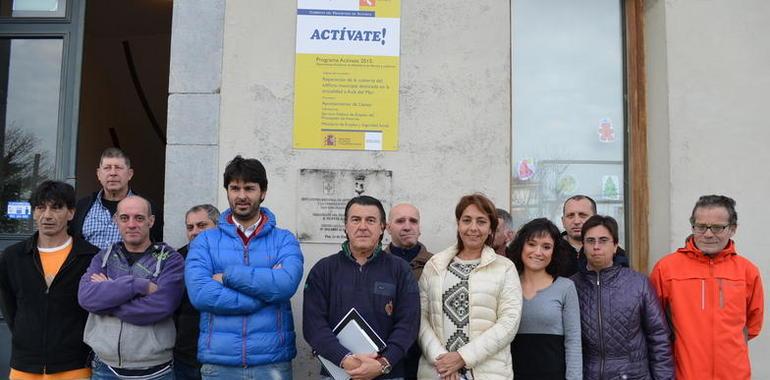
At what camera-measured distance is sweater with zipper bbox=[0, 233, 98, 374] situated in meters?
3.52

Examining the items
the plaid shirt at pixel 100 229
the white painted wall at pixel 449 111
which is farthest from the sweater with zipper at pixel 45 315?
the white painted wall at pixel 449 111

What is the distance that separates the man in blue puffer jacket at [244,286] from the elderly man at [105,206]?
1.03 metres

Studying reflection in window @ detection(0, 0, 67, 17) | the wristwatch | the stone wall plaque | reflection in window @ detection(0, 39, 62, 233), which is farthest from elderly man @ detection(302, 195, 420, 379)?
reflection in window @ detection(0, 0, 67, 17)

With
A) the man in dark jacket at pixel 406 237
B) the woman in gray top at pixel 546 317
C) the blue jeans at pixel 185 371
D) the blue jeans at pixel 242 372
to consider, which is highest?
the man in dark jacket at pixel 406 237

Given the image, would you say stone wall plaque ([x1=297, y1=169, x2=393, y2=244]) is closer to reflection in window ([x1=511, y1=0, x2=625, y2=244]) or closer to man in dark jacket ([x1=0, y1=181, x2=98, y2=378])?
reflection in window ([x1=511, y1=0, x2=625, y2=244])

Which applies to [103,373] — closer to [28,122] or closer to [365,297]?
[365,297]

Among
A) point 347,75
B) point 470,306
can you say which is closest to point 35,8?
point 347,75

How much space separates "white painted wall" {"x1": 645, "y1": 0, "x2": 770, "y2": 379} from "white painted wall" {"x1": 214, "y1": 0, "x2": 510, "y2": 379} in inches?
49.2

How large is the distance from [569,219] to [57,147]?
157 inches

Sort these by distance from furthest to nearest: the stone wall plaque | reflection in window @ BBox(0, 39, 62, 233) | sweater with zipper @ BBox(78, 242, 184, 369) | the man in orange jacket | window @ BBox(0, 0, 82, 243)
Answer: reflection in window @ BBox(0, 39, 62, 233), window @ BBox(0, 0, 82, 243), the stone wall plaque, the man in orange jacket, sweater with zipper @ BBox(78, 242, 184, 369)

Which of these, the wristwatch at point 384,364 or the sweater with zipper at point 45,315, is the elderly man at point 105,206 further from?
the wristwatch at point 384,364

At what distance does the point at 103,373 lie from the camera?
11.4 ft

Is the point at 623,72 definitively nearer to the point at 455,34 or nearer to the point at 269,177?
the point at 455,34

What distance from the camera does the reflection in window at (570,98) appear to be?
5.31 metres
